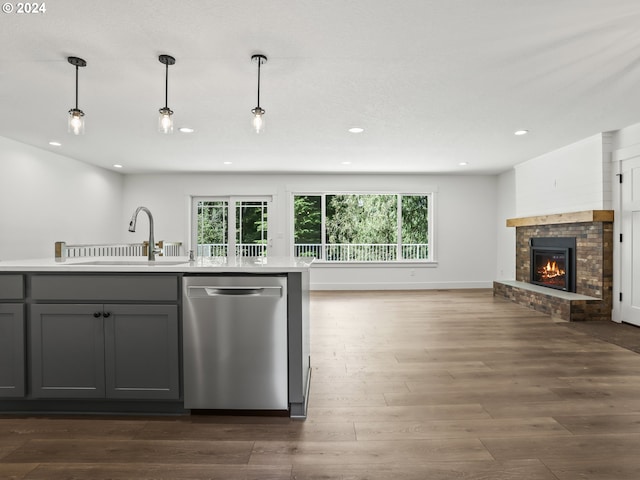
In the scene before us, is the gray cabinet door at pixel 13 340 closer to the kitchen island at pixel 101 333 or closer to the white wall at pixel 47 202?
the kitchen island at pixel 101 333

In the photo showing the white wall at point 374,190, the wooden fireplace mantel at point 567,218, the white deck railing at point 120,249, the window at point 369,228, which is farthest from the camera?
the window at point 369,228

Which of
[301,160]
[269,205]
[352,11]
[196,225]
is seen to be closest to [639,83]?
[352,11]

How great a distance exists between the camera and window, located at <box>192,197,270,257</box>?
7.61m

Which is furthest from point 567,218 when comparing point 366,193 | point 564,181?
point 366,193

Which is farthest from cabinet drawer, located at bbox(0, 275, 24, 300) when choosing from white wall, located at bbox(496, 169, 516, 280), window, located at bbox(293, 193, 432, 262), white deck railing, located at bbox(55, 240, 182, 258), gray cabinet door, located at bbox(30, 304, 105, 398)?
white wall, located at bbox(496, 169, 516, 280)

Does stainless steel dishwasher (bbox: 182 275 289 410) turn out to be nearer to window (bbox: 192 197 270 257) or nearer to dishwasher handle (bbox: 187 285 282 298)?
dishwasher handle (bbox: 187 285 282 298)

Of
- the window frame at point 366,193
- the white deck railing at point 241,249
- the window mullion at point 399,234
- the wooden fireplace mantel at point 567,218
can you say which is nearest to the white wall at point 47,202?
the white deck railing at point 241,249

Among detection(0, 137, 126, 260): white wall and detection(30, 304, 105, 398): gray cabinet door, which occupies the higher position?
detection(0, 137, 126, 260): white wall

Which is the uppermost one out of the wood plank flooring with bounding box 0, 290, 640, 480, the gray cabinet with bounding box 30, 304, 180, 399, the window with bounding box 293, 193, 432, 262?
the window with bounding box 293, 193, 432, 262

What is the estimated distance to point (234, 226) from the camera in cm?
764

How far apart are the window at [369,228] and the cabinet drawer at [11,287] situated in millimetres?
5789

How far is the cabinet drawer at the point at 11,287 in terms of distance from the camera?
219 cm

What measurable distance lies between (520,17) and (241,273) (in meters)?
2.22

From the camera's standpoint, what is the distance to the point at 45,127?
4.42 meters
